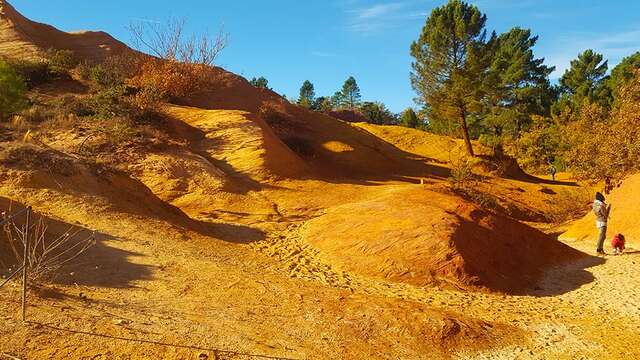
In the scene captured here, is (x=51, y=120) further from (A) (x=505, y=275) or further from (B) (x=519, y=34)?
(B) (x=519, y=34)

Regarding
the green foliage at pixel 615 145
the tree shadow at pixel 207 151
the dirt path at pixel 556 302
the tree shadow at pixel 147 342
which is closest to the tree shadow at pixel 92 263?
the tree shadow at pixel 147 342

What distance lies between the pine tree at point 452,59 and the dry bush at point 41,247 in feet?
82.5

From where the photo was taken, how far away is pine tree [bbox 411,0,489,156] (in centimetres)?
2950

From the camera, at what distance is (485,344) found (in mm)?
7230

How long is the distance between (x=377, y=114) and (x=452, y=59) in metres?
34.6

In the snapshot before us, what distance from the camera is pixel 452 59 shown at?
100ft

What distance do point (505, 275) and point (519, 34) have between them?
37.9 meters

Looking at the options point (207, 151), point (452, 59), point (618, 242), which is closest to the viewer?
point (618, 242)

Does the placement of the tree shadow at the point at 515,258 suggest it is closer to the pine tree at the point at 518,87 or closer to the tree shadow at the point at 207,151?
the tree shadow at the point at 207,151

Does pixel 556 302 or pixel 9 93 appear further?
pixel 9 93

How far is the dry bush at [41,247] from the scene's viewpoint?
6.48 metres

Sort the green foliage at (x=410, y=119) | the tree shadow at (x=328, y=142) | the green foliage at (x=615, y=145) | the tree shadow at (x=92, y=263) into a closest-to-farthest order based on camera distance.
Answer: the tree shadow at (x=92, y=263), the green foliage at (x=615, y=145), the tree shadow at (x=328, y=142), the green foliage at (x=410, y=119)

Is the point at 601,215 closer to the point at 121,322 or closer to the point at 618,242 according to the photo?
the point at 618,242

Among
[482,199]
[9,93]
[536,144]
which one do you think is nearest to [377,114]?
[536,144]
